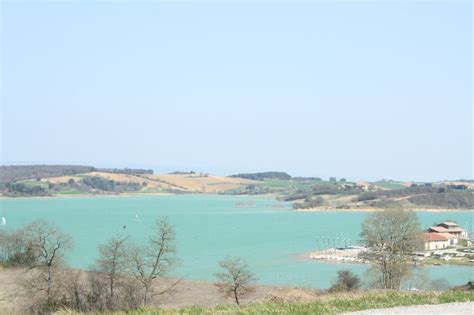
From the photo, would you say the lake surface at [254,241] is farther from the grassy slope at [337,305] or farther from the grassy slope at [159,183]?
the grassy slope at [159,183]

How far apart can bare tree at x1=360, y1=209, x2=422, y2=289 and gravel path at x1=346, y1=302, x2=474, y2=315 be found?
48.8 feet

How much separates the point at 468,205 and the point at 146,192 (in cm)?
8305

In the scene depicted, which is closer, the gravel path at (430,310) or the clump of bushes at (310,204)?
the gravel path at (430,310)

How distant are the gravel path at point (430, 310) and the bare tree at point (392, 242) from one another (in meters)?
14.9

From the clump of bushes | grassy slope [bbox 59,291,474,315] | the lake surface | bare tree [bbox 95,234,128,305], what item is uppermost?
grassy slope [bbox 59,291,474,315]

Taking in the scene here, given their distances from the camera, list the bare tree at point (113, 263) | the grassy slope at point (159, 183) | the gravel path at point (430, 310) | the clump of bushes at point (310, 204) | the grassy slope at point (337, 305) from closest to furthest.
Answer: the gravel path at point (430, 310) < the grassy slope at point (337, 305) < the bare tree at point (113, 263) < the clump of bushes at point (310, 204) < the grassy slope at point (159, 183)

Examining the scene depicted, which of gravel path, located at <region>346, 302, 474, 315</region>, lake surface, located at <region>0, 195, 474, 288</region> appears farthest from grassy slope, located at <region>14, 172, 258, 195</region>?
gravel path, located at <region>346, 302, 474, 315</region>

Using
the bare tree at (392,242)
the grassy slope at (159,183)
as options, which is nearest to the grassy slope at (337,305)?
the bare tree at (392,242)

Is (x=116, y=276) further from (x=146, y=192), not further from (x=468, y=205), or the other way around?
(x=146, y=192)

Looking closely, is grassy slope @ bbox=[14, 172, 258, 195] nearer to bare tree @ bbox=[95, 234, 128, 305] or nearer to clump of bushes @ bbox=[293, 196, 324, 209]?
clump of bushes @ bbox=[293, 196, 324, 209]

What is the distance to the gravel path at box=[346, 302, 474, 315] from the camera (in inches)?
427

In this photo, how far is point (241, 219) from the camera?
9694 centimetres

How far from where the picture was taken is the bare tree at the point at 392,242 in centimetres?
2616

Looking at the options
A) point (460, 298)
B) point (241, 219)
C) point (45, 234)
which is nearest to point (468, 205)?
point (241, 219)
